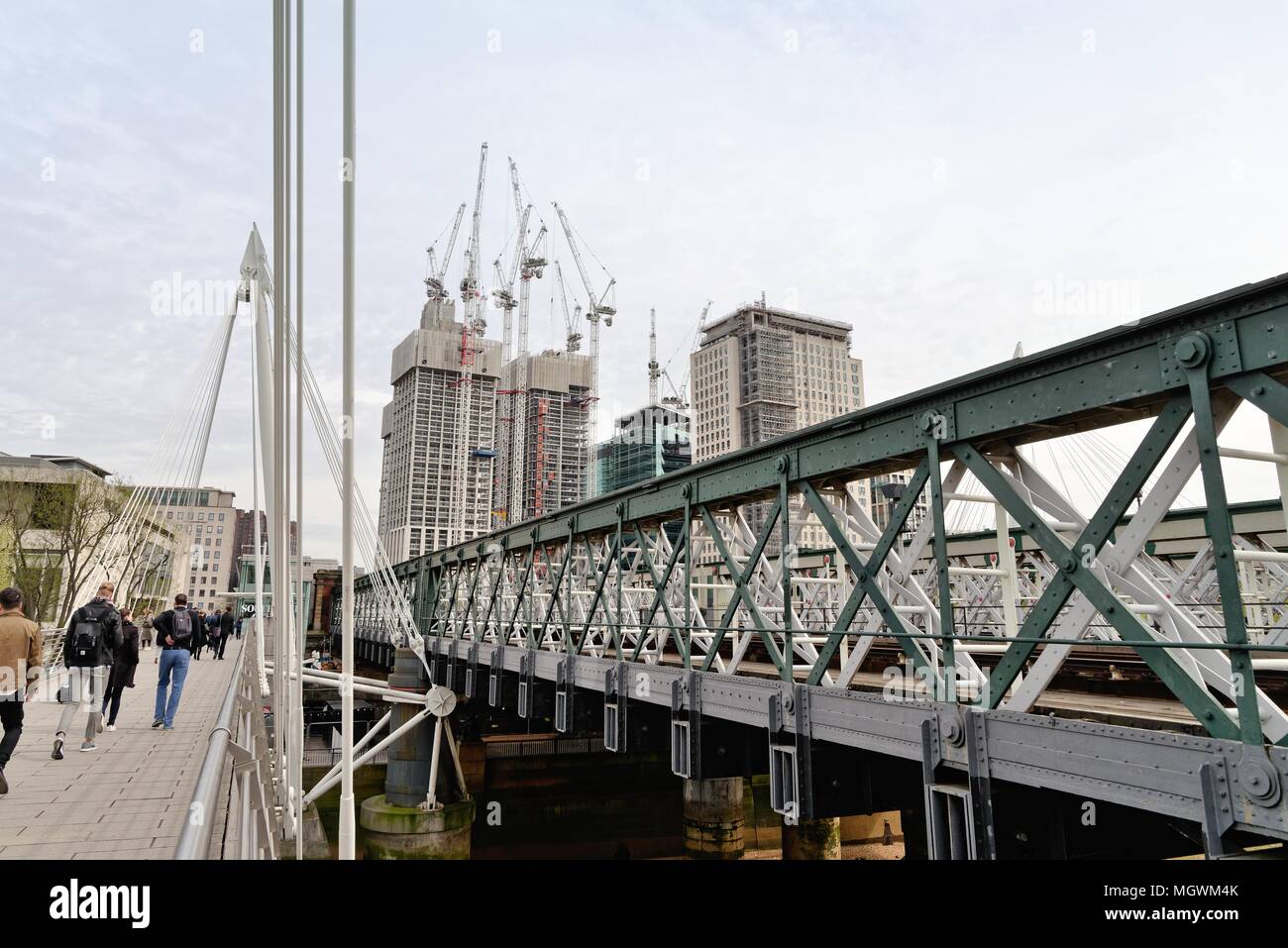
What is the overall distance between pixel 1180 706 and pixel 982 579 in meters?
26.3

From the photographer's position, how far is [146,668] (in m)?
24.4

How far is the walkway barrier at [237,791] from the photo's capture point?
296cm

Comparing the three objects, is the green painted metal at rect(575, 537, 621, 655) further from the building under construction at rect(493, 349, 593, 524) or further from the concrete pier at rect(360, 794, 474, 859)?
the building under construction at rect(493, 349, 593, 524)

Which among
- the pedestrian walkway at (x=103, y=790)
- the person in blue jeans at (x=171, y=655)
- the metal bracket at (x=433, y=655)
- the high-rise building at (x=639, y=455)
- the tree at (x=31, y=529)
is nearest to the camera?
the pedestrian walkway at (x=103, y=790)

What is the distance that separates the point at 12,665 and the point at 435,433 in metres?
171

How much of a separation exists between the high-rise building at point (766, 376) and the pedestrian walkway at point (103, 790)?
526ft

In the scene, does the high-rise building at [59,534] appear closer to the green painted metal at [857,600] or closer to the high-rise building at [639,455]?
the green painted metal at [857,600]

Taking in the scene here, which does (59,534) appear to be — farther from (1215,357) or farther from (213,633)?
(1215,357)

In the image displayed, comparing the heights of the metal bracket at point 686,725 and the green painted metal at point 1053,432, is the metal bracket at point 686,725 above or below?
below

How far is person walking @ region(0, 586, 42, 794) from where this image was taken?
809cm

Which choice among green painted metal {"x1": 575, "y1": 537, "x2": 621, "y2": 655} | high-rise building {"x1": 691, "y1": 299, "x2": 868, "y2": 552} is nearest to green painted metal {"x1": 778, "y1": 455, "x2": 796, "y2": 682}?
green painted metal {"x1": 575, "y1": 537, "x2": 621, "y2": 655}

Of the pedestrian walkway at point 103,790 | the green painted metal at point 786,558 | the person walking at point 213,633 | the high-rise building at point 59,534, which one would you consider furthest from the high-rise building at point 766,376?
the pedestrian walkway at point 103,790

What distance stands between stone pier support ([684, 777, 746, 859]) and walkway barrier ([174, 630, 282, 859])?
21.6 metres
